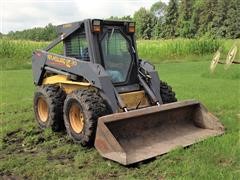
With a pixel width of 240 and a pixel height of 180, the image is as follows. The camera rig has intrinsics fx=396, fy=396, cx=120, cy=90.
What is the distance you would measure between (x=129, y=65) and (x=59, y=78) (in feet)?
4.15

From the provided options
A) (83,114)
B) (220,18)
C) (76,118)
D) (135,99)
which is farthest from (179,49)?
(220,18)

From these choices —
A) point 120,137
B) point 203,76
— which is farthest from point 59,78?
point 203,76

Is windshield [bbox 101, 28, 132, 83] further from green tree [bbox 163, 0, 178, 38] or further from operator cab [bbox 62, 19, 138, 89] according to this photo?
green tree [bbox 163, 0, 178, 38]

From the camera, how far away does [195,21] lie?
62.5 metres

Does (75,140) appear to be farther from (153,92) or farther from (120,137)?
(153,92)

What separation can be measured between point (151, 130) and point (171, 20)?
197 feet

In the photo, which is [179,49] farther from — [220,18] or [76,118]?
[220,18]

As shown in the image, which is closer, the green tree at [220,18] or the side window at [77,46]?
the side window at [77,46]

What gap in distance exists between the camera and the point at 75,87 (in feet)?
21.5

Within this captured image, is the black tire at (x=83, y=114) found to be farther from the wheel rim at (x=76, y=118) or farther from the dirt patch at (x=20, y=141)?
the dirt patch at (x=20, y=141)

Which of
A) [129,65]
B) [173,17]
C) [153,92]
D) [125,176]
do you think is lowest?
[125,176]

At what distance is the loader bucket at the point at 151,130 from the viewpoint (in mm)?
5027

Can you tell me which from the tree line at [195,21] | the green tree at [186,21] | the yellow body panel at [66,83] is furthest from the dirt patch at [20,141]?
the green tree at [186,21]

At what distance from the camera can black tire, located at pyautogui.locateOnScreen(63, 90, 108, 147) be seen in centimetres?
553
